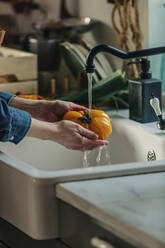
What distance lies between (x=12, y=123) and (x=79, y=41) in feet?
3.03

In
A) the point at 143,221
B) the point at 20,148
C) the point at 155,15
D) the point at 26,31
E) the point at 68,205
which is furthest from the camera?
the point at 26,31

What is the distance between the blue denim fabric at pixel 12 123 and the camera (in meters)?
1.35

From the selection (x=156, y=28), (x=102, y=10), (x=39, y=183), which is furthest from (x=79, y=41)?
(x=39, y=183)

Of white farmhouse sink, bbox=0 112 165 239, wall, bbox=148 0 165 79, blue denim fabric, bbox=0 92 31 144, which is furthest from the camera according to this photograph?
wall, bbox=148 0 165 79

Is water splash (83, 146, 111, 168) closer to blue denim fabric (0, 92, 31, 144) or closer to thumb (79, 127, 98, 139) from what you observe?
thumb (79, 127, 98, 139)

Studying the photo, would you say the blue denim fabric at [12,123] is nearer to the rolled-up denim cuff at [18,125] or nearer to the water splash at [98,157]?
the rolled-up denim cuff at [18,125]

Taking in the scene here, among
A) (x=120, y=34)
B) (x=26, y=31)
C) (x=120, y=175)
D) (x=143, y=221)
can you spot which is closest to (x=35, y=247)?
(x=120, y=175)

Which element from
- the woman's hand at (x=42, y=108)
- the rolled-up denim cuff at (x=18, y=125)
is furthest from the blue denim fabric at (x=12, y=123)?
the woman's hand at (x=42, y=108)

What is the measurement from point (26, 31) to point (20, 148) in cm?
112

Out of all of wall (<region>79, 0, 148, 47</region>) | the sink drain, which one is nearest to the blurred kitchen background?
wall (<region>79, 0, 148, 47</region>)

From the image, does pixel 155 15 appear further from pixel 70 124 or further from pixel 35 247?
pixel 35 247

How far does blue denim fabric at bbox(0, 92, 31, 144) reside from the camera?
1.35 m

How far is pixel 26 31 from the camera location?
9.16 ft

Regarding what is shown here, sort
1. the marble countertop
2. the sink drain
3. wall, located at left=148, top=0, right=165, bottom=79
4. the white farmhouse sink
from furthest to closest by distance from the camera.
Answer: wall, located at left=148, top=0, right=165, bottom=79, the sink drain, the white farmhouse sink, the marble countertop
